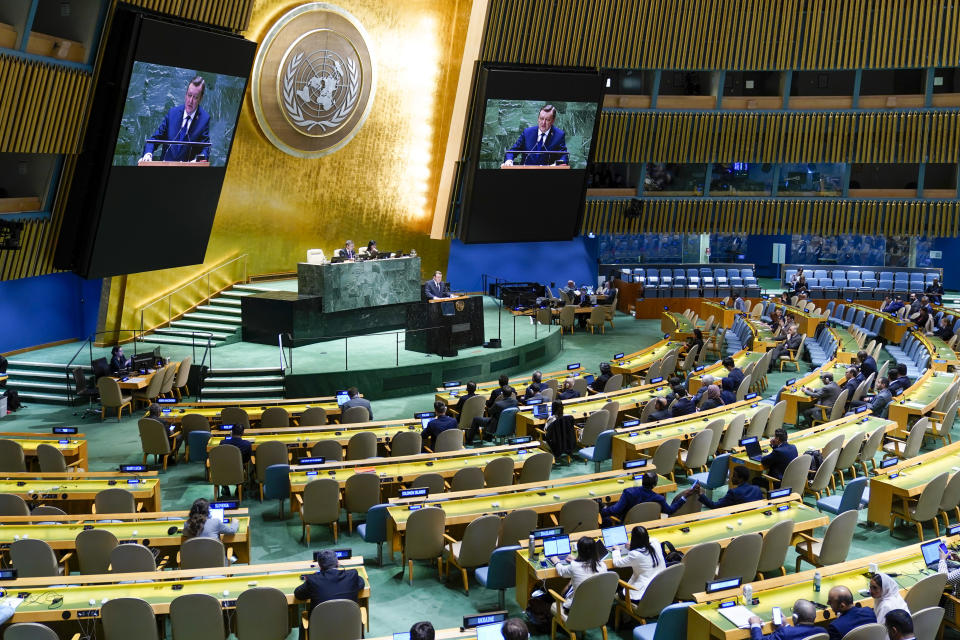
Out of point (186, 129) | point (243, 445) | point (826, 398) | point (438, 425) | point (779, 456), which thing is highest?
point (186, 129)

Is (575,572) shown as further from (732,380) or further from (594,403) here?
(732,380)

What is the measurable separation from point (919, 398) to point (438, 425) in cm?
697

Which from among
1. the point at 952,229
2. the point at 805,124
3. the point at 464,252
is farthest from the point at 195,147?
the point at 952,229

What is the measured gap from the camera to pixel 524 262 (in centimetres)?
2783

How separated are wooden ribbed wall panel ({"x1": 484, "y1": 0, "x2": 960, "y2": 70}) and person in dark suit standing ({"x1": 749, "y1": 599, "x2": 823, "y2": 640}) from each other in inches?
771

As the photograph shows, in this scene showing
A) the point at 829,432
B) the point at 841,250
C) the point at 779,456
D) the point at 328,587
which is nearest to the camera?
the point at 328,587

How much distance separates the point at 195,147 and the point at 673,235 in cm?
1732

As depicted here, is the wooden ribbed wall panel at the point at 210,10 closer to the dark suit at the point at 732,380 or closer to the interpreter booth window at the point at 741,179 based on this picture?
the dark suit at the point at 732,380

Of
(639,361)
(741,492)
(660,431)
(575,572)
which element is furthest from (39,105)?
(741,492)

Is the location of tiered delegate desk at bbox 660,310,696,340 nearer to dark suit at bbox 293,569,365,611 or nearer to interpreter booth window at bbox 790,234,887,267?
interpreter booth window at bbox 790,234,887,267

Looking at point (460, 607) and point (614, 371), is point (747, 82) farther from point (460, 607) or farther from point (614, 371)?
point (460, 607)

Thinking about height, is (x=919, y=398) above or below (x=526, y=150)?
below

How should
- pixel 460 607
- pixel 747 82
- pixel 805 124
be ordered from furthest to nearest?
pixel 747 82 < pixel 805 124 < pixel 460 607

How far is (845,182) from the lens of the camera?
87.6 feet
